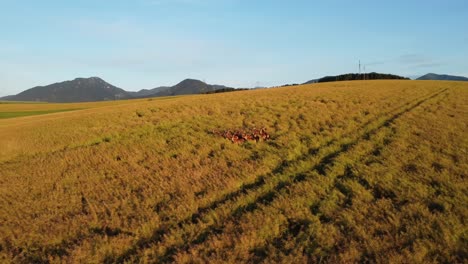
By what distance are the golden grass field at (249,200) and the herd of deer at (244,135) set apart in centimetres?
73

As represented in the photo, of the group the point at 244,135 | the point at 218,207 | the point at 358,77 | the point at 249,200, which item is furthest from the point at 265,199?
the point at 358,77

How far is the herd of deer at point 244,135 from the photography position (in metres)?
15.5

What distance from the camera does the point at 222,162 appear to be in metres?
11.9

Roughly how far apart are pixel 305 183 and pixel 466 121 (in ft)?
47.7

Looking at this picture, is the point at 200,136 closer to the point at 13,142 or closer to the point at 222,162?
the point at 222,162

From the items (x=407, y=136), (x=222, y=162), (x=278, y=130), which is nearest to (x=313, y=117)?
(x=278, y=130)

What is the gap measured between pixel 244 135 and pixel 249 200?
8.01 metres

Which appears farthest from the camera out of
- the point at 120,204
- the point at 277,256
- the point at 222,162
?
the point at 222,162

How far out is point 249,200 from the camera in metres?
8.05

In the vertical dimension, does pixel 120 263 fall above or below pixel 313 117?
below

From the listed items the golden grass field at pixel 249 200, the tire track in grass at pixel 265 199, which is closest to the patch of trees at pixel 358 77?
the golden grass field at pixel 249 200

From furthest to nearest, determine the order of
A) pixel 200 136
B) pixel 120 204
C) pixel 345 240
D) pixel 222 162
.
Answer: pixel 200 136 < pixel 222 162 < pixel 120 204 < pixel 345 240

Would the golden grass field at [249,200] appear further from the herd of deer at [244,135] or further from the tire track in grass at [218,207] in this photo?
the herd of deer at [244,135]

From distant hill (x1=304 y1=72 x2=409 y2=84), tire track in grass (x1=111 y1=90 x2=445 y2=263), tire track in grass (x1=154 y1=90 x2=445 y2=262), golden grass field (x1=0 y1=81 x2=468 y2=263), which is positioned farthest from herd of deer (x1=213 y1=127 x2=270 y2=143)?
distant hill (x1=304 y1=72 x2=409 y2=84)
